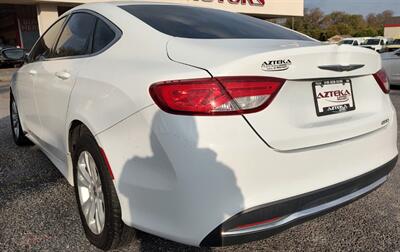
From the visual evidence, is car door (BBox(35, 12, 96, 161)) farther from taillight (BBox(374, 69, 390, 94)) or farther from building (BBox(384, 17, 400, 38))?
building (BBox(384, 17, 400, 38))

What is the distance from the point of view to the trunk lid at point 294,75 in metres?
1.89

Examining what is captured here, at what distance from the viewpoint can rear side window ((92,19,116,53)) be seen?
8.43ft

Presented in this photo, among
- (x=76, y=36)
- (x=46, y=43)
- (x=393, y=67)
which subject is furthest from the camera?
(x=393, y=67)

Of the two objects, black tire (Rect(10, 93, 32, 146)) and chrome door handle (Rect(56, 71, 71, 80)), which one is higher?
chrome door handle (Rect(56, 71, 71, 80))

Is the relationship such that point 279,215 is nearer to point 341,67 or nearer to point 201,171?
point 201,171

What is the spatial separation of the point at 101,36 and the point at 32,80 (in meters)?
1.27

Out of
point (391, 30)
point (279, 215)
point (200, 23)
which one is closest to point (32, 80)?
point (200, 23)

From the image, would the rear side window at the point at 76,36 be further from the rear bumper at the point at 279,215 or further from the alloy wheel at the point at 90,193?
the rear bumper at the point at 279,215

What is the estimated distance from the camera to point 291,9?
34062mm

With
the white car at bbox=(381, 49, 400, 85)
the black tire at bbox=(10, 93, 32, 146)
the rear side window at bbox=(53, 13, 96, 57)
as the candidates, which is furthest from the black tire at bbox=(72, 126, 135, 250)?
the white car at bbox=(381, 49, 400, 85)

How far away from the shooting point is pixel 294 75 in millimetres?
1964

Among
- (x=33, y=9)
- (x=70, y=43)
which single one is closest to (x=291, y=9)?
(x=33, y=9)

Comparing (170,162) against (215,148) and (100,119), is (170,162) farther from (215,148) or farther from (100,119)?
(100,119)

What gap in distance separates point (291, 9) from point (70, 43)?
33.4 meters
